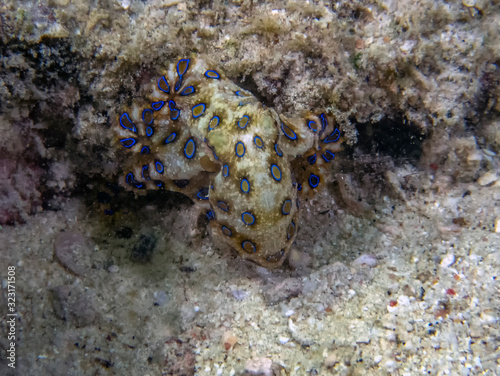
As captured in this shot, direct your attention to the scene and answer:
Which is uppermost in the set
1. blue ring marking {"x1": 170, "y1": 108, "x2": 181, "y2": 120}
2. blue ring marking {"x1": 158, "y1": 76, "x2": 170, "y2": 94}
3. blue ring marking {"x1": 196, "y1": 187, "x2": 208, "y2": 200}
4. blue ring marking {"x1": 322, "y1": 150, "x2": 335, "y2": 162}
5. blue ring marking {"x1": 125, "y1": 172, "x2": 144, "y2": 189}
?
blue ring marking {"x1": 158, "y1": 76, "x2": 170, "y2": 94}

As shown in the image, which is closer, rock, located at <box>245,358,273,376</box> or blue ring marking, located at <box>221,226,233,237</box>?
rock, located at <box>245,358,273,376</box>

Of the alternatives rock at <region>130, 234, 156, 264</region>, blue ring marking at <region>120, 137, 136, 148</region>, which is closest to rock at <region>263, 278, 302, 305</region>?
rock at <region>130, 234, 156, 264</region>

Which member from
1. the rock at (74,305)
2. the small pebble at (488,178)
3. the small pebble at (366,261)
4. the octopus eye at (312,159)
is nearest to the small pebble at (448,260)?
the small pebble at (366,261)

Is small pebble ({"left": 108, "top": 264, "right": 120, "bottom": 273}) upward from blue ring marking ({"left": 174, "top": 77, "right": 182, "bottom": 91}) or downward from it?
downward

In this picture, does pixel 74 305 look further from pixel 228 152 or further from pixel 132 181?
pixel 228 152

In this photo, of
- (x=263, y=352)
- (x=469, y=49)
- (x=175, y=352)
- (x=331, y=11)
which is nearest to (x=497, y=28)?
(x=469, y=49)

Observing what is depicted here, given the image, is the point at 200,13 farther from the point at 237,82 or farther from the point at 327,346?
the point at 327,346

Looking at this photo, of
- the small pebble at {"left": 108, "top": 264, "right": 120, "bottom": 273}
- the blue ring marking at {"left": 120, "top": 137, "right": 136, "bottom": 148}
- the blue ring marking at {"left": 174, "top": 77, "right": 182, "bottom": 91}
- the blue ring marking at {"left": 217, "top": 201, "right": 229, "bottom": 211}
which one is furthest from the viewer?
the small pebble at {"left": 108, "top": 264, "right": 120, "bottom": 273}

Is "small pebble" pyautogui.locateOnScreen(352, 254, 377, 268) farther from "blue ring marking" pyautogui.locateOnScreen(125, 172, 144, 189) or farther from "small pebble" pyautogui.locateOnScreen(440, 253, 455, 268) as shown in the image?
"blue ring marking" pyautogui.locateOnScreen(125, 172, 144, 189)
